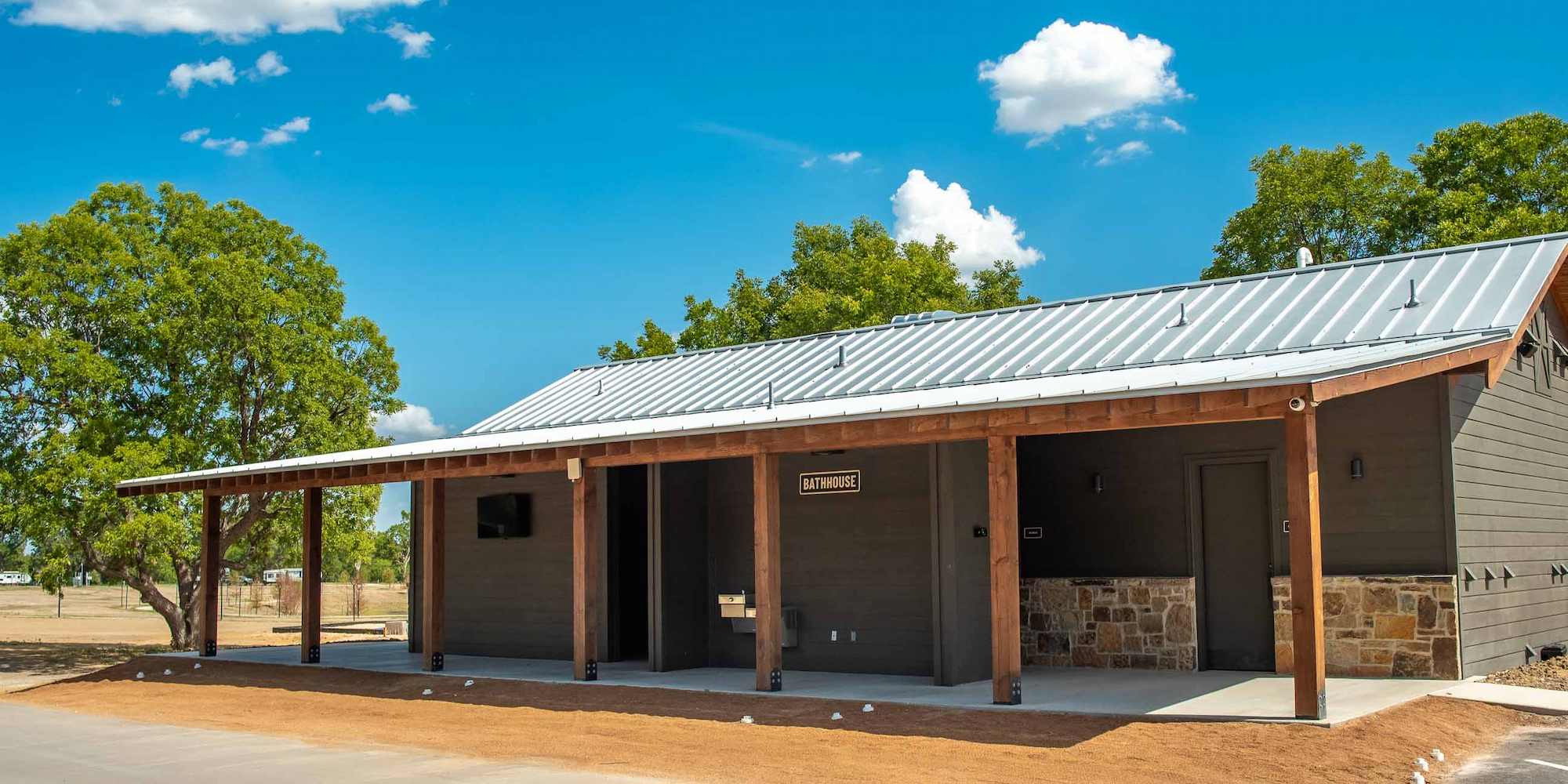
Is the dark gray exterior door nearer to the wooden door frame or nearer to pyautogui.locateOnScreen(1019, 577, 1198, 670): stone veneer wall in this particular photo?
the wooden door frame

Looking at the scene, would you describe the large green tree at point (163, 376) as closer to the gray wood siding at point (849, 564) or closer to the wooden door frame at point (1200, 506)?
the gray wood siding at point (849, 564)

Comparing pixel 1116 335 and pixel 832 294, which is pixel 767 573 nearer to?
pixel 1116 335

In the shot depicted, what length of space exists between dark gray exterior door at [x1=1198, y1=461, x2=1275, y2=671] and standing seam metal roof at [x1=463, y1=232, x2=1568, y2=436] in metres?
1.31

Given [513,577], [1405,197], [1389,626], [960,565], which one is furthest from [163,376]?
[1405,197]

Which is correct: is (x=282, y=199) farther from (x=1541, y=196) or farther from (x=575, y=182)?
(x=1541, y=196)

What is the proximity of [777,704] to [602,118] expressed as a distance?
27.2 meters

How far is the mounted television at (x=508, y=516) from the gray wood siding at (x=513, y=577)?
0.28ft

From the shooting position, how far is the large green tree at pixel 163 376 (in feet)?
69.8

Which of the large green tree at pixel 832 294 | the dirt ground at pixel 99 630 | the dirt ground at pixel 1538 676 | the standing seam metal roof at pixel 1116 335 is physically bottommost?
the dirt ground at pixel 99 630

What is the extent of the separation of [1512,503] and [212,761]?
11401mm

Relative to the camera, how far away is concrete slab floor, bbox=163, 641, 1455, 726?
29.8ft

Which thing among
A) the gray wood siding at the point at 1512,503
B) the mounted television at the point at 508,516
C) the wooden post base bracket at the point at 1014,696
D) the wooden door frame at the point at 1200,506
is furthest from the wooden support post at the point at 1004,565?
the mounted television at the point at 508,516

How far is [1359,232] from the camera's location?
30.8 m

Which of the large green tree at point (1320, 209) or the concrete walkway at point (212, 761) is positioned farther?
the large green tree at point (1320, 209)
